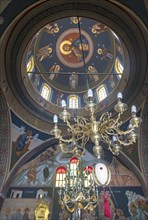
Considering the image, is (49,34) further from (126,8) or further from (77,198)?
(77,198)

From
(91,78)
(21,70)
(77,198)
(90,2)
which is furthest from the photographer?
(91,78)

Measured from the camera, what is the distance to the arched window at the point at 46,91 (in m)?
15.1

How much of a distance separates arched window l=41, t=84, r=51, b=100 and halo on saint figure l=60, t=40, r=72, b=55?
9.37 ft

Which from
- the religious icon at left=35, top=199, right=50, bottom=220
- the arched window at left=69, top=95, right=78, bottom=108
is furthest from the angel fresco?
the arched window at left=69, top=95, right=78, bottom=108

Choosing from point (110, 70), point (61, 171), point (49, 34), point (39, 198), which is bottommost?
point (39, 198)

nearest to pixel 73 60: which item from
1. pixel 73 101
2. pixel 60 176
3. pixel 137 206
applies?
pixel 73 101

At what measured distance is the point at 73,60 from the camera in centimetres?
1689

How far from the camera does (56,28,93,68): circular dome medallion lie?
1570cm

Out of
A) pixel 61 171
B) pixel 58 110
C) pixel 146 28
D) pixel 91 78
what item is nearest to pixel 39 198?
pixel 61 171

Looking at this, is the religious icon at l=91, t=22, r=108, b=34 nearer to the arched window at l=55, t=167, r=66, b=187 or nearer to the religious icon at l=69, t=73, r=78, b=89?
the religious icon at l=69, t=73, r=78, b=89

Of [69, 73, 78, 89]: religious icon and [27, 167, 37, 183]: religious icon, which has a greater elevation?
[69, 73, 78, 89]: religious icon

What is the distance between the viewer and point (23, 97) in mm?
12977

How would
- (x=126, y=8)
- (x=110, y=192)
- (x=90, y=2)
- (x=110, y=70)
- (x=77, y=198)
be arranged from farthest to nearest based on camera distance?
(x=110, y=70)
(x=110, y=192)
(x=90, y=2)
(x=126, y=8)
(x=77, y=198)

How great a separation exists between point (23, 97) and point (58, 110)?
2.54m
